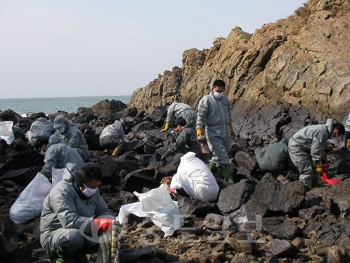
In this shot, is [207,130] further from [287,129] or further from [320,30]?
[320,30]

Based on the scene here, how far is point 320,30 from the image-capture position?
19109 millimetres

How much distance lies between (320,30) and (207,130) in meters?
11.4

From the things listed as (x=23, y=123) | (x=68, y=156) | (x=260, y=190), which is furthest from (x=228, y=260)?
(x=23, y=123)

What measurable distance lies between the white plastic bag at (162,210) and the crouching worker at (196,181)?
0.82 meters

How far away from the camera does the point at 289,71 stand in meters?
18.9

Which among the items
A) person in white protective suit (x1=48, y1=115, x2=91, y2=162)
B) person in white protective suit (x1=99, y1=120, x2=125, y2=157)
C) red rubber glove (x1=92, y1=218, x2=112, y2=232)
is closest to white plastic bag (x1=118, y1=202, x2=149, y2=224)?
red rubber glove (x1=92, y1=218, x2=112, y2=232)

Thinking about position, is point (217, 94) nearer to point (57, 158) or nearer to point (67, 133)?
point (67, 133)

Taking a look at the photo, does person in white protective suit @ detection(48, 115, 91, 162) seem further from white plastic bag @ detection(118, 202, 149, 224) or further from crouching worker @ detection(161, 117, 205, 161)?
white plastic bag @ detection(118, 202, 149, 224)

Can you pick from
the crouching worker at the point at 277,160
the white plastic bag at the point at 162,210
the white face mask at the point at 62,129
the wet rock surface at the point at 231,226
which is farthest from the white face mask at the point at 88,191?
the crouching worker at the point at 277,160

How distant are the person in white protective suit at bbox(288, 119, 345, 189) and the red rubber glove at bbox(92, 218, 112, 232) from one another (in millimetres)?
4410

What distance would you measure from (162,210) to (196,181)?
1.11 m

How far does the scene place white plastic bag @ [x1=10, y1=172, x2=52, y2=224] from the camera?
24.0ft

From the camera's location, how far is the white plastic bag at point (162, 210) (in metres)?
6.64

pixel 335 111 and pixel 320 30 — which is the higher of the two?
pixel 320 30
